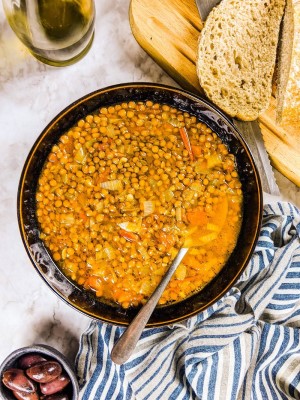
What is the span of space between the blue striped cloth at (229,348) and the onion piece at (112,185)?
637mm

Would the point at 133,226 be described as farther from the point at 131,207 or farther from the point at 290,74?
the point at 290,74

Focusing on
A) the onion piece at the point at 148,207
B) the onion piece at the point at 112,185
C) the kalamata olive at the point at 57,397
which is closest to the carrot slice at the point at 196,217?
the onion piece at the point at 148,207

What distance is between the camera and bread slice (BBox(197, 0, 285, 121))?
8.69 feet

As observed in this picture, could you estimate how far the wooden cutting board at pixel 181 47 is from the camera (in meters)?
2.64

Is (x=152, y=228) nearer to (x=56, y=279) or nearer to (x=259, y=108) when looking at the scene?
(x=56, y=279)

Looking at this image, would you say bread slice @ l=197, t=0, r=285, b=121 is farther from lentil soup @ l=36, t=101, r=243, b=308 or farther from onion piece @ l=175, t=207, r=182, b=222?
onion piece @ l=175, t=207, r=182, b=222

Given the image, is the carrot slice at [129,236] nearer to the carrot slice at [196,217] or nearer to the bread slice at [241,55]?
the carrot slice at [196,217]

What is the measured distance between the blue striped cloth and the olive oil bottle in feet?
3.83

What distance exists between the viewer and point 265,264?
2688 millimetres

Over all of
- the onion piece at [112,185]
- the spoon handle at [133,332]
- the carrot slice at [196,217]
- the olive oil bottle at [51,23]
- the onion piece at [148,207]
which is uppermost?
the olive oil bottle at [51,23]

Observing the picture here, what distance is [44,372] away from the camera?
2.46 metres

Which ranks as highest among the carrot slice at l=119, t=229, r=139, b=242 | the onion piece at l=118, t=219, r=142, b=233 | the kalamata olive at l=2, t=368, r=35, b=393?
the onion piece at l=118, t=219, r=142, b=233

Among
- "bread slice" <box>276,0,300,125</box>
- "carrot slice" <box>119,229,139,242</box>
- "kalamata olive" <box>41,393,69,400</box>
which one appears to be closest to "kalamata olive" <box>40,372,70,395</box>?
"kalamata olive" <box>41,393,69,400</box>

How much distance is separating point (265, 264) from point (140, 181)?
2.31ft
